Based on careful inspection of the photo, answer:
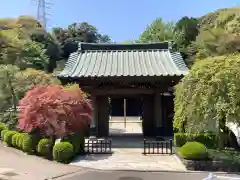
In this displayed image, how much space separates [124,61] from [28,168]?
387 inches

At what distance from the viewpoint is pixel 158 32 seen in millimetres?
52719

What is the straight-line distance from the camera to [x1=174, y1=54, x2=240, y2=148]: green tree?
34.6 feet

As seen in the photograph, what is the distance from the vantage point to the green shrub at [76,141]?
13.3 m

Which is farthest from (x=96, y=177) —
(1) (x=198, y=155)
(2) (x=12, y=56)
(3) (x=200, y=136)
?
(2) (x=12, y=56)

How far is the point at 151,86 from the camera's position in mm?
18875

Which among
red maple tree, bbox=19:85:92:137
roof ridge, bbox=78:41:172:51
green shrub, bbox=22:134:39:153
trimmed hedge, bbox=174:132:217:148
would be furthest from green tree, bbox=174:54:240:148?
roof ridge, bbox=78:41:172:51

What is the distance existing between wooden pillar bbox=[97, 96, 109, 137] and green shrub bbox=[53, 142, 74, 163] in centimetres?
722

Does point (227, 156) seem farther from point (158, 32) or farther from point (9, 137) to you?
point (158, 32)

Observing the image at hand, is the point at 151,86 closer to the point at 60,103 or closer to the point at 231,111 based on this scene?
the point at 60,103

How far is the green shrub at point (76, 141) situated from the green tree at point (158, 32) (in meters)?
38.6

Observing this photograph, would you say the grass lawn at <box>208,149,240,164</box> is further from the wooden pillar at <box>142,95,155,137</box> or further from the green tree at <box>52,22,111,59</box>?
the green tree at <box>52,22,111,59</box>

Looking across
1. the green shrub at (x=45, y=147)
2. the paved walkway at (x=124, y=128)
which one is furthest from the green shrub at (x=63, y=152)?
the paved walkway at (x=124, y=128)

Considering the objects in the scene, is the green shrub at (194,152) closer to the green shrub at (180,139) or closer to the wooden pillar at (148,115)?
the green shrub at (180,139)

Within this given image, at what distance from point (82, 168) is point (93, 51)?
11.0m
